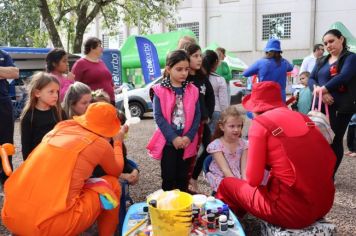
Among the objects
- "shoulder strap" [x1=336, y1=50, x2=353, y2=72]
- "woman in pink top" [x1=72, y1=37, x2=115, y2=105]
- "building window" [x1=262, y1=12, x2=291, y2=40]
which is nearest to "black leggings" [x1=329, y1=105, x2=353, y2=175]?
"shoulder strap" [x1=336, y1=50, x2=353, y2=72]

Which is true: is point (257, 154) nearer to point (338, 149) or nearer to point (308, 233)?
point (308, 233)

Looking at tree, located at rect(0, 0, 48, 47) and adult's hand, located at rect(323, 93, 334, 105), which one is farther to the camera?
tree, located at rect(0, 0, 48, 47)

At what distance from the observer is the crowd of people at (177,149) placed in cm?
A: 226

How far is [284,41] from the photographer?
84.8 feet

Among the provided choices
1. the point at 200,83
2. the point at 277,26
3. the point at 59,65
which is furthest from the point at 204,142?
the point at 277,26

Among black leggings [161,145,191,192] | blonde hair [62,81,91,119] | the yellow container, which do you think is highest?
blonde hair [62,81,91,119]

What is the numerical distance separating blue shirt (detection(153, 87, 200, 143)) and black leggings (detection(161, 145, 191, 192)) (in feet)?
0.46

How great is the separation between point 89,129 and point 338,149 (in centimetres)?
270

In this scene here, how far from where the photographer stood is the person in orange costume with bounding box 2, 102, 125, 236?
7.25ft

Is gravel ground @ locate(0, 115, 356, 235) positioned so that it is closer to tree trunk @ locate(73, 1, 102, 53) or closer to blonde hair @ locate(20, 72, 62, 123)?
blonde hair @ locate(20, 72, 62, 123)

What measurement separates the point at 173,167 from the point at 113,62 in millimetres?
9897

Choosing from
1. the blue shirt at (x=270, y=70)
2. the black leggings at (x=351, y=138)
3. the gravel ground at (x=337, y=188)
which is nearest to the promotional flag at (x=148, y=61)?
the gravel ground at (x=337, y=188)

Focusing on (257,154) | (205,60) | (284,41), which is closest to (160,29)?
(284,41)

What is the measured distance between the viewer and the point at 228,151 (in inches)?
136
